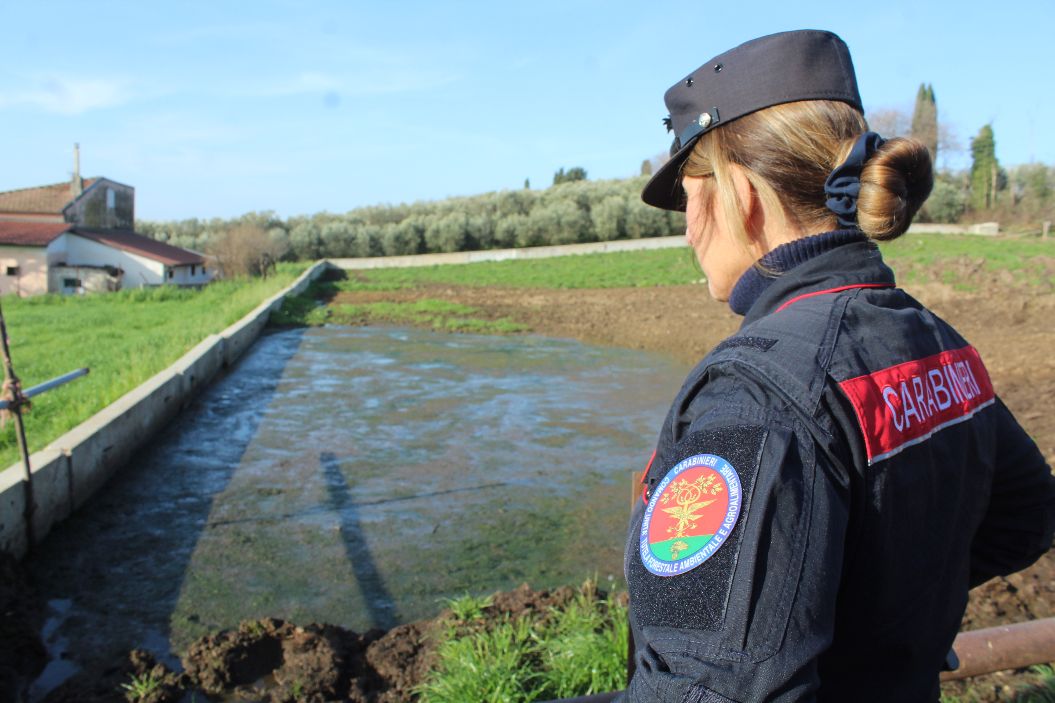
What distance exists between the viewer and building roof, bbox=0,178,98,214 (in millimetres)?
42812

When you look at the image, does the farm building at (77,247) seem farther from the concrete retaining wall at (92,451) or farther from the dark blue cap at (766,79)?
the dark blue cap at (766,79)

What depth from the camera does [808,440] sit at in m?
1.03

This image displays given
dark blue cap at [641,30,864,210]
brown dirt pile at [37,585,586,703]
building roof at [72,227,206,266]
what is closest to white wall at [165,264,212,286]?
building roof at [72,227,206,266]

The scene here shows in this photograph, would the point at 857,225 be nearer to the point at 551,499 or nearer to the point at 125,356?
the point at 551,499

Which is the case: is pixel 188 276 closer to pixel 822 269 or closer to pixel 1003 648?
pixel 1003 648

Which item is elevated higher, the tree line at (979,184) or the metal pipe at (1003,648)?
the tree line at (979,184)

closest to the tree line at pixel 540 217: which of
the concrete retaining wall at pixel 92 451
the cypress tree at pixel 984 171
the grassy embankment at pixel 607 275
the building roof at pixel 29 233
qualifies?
the cypress tree at pixel 984 171

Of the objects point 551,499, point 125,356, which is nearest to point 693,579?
point 551,499

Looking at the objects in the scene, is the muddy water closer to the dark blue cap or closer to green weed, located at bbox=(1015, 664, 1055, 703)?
green weed, located at bbox=(1015, 664, 1055, 703)

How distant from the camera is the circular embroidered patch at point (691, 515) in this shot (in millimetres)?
999

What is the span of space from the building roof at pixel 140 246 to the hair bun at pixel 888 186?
43385mm

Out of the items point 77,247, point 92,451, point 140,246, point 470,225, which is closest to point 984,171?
point 470,225

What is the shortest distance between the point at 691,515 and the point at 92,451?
281 inches

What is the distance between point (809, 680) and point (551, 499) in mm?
6374
